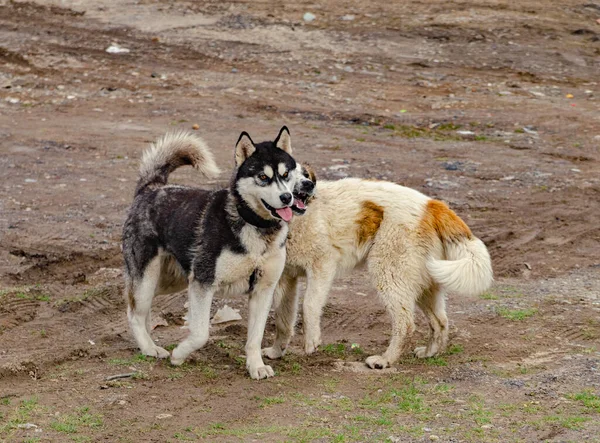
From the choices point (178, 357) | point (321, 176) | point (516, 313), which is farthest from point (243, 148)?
point (321, 176)

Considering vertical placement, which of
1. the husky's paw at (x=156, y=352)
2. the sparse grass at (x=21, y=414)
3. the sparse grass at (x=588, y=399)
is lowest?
the husky's paw at (x=156, y=352)

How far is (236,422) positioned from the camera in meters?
6.34

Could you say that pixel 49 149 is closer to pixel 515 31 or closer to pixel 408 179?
pixel 408 179

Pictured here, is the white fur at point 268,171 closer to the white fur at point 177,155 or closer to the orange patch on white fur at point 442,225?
the white fur at point 177,155

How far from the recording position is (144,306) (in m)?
7.64

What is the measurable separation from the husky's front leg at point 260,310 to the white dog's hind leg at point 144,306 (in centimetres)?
79

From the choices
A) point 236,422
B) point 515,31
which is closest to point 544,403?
point 236,422

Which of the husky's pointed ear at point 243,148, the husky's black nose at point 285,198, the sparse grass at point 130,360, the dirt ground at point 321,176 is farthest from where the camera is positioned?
the sparse grass at point 130,360

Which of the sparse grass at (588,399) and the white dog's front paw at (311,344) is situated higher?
the sparse grass at (588,399)

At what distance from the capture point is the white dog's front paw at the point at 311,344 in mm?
7816

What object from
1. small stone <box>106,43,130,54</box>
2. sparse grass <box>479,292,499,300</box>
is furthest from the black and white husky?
small stone <box>106,43,130,54</box>

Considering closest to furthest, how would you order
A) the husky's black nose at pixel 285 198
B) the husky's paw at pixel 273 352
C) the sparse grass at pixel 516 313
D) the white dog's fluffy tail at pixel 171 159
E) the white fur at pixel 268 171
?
the husky's black nose at pixel 285 198 → the white fur at pixel 268 171 → the husky's paw at pixel 273 352 → the white dog's fluffy tail at pixel 171 159 → the sparse grass at pixel 516 313

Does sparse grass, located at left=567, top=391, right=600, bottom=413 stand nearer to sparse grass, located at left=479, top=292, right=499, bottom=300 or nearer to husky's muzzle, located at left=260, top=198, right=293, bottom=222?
husky's muzzle, located at left=260, top=198, right=293, bottom=222

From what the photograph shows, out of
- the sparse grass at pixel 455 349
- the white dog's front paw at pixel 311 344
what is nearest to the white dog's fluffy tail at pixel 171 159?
the white dog's front paw at pixel 311 344
